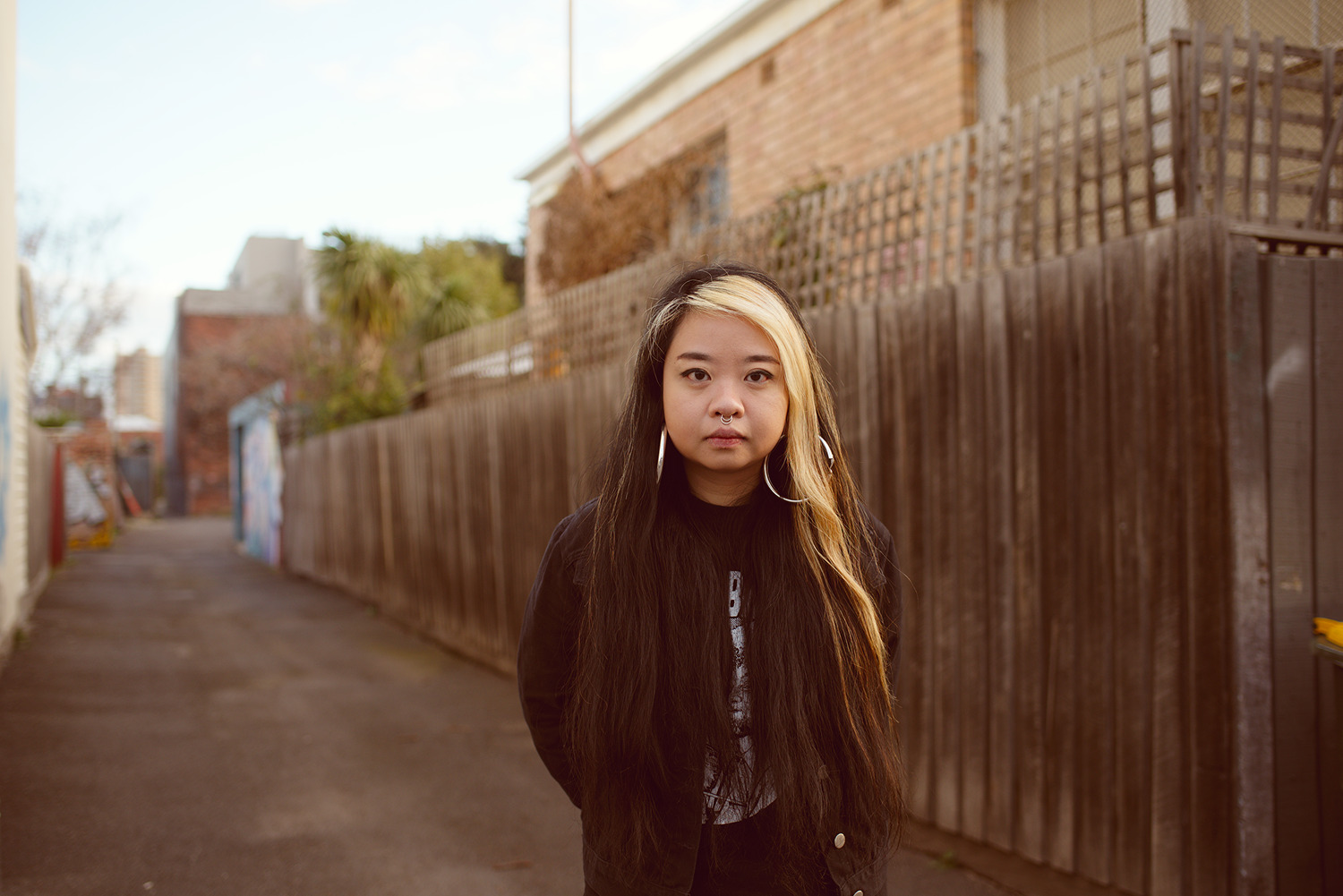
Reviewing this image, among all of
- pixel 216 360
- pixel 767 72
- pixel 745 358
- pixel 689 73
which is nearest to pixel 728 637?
pixel 745 358

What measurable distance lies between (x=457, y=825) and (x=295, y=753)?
162 cm

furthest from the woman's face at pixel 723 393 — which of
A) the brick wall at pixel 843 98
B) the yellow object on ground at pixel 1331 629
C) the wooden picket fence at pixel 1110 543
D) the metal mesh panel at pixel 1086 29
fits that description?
the brick wall at pixel 843 98

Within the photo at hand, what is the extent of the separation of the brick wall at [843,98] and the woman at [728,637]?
18.8ft

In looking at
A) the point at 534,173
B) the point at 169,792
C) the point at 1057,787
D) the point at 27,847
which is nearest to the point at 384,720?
the point at 169,792

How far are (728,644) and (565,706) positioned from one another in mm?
387

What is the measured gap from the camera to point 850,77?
26.0 ft

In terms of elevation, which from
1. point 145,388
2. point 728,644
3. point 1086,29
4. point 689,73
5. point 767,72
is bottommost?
point 728,644

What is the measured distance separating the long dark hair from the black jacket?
28 mm

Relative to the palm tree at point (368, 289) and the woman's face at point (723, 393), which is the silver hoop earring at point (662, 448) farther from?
the palm tree at point (368, 289)

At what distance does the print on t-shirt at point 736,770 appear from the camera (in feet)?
5.86

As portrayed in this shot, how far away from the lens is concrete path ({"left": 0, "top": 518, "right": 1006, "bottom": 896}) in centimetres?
416

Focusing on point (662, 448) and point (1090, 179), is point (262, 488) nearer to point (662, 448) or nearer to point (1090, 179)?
point (1090, 179)

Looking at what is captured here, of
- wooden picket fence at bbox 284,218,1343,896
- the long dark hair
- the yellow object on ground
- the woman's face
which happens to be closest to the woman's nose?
the woman's face

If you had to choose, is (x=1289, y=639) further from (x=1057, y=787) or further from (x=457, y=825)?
(x=457, y=825)
